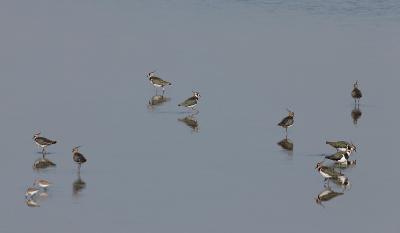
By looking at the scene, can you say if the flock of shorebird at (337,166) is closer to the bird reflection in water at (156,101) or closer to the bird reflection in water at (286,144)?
the bird reflection in water at (286,144)

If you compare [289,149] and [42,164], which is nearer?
[42,164]

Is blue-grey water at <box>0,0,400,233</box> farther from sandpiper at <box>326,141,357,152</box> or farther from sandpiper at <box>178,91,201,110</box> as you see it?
sandpiper at <box>178,91,201,110</box>

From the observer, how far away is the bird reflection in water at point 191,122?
3634 cm

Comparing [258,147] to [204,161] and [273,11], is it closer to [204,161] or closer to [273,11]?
[204,161]

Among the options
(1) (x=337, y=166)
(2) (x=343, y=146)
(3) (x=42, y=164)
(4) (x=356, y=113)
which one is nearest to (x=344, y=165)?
(1) (x=337, y=166)

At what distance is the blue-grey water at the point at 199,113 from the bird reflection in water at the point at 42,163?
181mm

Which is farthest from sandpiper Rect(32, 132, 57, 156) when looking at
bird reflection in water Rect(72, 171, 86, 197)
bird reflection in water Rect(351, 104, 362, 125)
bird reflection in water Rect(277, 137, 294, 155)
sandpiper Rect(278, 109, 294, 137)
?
bird reflection in water Rect(351, 104, 362, 125)

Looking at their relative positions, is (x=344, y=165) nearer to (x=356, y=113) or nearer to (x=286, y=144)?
(x=286, y=144)

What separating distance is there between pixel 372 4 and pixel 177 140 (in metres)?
24.5

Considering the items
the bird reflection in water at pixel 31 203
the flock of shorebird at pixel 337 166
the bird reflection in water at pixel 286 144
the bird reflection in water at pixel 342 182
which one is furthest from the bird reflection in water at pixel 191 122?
the bird reflection in water at pixel 31 203

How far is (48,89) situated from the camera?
4009 centimetres

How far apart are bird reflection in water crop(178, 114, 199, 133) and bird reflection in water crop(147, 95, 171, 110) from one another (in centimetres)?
157

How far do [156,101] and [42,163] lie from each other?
7.75 m

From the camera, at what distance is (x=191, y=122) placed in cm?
3706
